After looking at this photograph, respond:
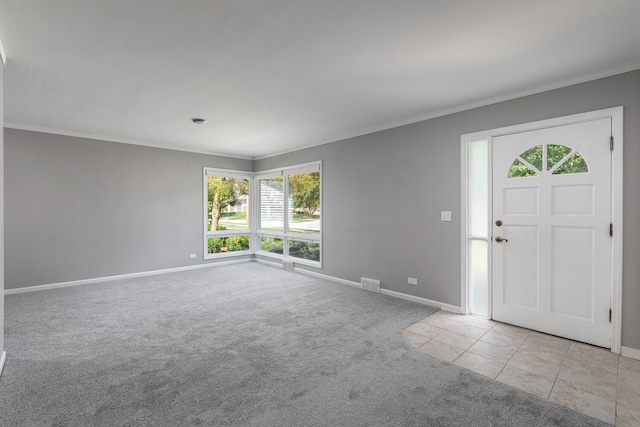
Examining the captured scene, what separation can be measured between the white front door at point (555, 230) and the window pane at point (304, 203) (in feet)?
10.1

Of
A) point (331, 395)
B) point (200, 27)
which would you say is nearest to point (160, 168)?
point (200, 27)

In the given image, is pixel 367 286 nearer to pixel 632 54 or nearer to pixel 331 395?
pixel 331 395

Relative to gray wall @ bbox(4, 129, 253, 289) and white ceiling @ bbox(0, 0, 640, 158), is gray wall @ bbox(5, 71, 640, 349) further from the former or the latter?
white ceiling @ bbox(0, 0, 640, 158)

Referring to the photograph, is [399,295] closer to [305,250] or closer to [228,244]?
[305,250]

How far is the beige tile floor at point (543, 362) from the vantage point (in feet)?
6.67

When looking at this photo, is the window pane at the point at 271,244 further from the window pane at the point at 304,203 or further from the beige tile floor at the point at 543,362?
the beige tile floor at the point at 543,362

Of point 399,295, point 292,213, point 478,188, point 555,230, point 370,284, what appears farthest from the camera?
point 292,213

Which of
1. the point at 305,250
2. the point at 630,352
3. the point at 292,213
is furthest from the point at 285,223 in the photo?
the point at 630,352

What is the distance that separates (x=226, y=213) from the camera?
686cm

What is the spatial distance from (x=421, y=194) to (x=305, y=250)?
8.95 ft

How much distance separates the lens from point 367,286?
4703mm

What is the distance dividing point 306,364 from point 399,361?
769 millimetres

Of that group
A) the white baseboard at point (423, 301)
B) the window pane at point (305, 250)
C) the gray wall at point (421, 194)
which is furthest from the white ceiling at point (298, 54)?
the window pane at point (305, 250)

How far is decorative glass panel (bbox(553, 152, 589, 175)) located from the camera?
2.88 metres
